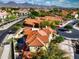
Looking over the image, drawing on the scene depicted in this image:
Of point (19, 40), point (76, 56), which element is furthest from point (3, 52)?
point (19, 40)

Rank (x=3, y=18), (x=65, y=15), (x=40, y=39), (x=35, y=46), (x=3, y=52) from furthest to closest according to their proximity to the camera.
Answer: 1. (x=65, y=15)
2. (x=3, y=18)
3. (x=40, y=39)
4. (x=35, y=46)
5. (x=3, y=52)

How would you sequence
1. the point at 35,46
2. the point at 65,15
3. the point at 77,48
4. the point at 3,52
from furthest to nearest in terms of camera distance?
1. the point at 65,15
2. the point at 77,48
3. the point at 35,46
4. the point at 3,52

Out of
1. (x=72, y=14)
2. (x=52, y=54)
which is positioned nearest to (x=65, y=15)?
(x=72, y=14)

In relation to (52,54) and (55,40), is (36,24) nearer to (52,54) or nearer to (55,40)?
(55,40)

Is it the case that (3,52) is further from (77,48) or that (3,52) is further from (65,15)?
(65,15)

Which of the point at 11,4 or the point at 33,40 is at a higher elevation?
the point at 33,40

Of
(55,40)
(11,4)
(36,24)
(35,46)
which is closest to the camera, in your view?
(35,46)

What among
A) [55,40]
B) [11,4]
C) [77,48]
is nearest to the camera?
[77,48]

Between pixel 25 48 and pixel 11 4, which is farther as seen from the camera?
pixel 11 4

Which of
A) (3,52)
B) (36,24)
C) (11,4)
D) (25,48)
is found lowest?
(11,4)
